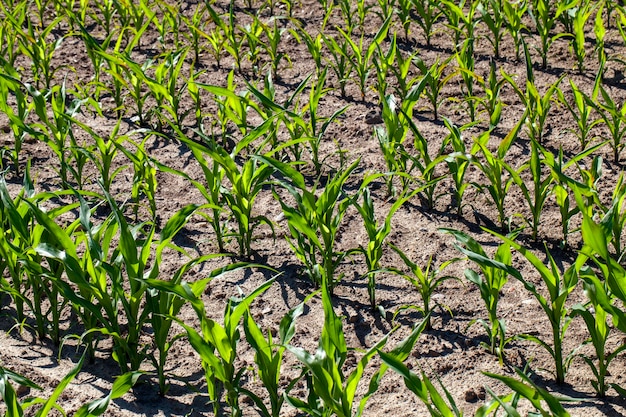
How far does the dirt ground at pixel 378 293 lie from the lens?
2.86 metres

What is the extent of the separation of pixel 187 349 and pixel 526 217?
146 cm

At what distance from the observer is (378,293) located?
11.0ft

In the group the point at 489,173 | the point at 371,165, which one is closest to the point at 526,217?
the point at 489,173

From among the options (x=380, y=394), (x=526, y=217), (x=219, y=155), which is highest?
(x=219, y=155)

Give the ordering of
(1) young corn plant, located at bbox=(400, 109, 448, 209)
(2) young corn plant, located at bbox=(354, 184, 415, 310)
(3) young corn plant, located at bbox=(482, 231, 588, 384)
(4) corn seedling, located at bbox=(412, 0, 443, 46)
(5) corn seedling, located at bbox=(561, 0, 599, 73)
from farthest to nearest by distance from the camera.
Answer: (4) corn seedling, located at bbox=(412, 0, 443, 46) < (5) corn seedling, located at bbox=(561, 0, 599, 73) < (1) young corn plant, located at bbox=(400, 109, 448, 209) < (2) young corn plant, located at bbox=(354, 184, 415, 310) < (3) young corn plant, located at bbox=(482, 231, 588, 384)

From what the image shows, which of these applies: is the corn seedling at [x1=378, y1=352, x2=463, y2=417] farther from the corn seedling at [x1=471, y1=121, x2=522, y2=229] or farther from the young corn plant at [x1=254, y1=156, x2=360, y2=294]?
the corn seedling at [x1=471, y1=121, x2=522, y2=229]

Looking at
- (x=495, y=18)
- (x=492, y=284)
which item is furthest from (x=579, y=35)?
(x=492, y=284)

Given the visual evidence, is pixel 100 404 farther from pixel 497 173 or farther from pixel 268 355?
pixel 497 173

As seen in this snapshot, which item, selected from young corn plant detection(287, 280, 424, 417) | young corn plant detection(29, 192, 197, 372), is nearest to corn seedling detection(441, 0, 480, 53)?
young corn plant detection(29, 192, 197, 372)

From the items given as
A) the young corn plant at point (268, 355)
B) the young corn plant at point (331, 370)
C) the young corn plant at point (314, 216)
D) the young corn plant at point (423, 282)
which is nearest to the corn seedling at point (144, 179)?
the young corn plant at point (314, 216)

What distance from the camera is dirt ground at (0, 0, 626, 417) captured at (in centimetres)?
286

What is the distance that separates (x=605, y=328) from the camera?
266 centimetres

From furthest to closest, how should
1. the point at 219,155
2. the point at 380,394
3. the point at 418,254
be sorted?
the point at 418,254, the point at 219,155, the point at 380,394

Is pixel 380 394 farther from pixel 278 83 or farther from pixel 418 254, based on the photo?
pixel 278 83
